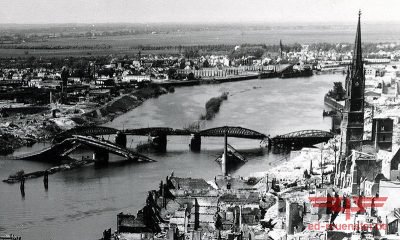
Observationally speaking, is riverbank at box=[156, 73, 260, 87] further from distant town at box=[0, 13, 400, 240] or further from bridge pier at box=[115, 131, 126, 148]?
bridge pier at box=[115, 131, 126, 148]

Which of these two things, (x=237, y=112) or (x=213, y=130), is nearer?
(x=213, y=130)

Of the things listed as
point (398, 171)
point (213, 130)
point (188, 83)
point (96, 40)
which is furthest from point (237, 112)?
point (96, 40)

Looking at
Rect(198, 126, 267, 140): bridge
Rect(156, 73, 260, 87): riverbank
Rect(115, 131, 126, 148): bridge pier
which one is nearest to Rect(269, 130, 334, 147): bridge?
Rect(198, 126, 267, 140): bridge

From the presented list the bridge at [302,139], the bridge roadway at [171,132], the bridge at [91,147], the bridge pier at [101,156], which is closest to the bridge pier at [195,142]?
the bridge roadway at [171,132]

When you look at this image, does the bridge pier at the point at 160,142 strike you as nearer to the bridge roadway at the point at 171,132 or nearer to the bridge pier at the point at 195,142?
the bridge roadway at the point at 171,132

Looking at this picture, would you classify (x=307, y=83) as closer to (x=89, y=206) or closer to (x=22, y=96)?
(x=22, y=96)
